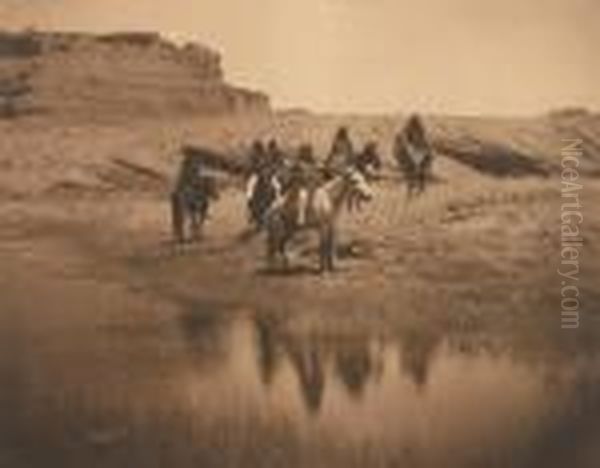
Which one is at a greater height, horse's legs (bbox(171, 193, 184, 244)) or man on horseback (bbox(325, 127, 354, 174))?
man on horseback (bbox(325, 127, 354, 174))

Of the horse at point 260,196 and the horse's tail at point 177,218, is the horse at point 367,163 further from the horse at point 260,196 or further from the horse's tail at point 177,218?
the horse's tail at point 177,218

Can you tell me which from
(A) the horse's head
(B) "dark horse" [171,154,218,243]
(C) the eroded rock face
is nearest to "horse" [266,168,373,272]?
(A) the horse's head

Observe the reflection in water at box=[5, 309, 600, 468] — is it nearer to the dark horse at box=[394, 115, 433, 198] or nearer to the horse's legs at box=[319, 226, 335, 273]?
the horse's legs at box=[319, 226, 335, 273]

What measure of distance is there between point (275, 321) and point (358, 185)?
321 millimetres

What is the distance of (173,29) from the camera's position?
2.87m

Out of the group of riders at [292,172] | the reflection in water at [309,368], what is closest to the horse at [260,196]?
the group of riders at [292,172]

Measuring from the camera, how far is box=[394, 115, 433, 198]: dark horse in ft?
9.45

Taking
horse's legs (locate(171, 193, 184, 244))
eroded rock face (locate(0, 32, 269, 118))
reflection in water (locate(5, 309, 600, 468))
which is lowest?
reflection in water (locate(5, 309, 600, 468))

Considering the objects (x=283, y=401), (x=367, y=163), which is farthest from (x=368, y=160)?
(x=283, y=401)

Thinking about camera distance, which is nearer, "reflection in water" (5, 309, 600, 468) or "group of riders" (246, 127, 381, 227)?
"reflection in water" (5, 309, 600, 468)

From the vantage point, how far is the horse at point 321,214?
282cm

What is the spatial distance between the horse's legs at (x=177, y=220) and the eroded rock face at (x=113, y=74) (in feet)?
0.62

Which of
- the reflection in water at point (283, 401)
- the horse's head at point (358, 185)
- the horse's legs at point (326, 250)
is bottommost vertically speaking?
the reflection in water at point (283, 401)

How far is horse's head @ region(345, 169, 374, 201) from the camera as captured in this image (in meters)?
2.85
